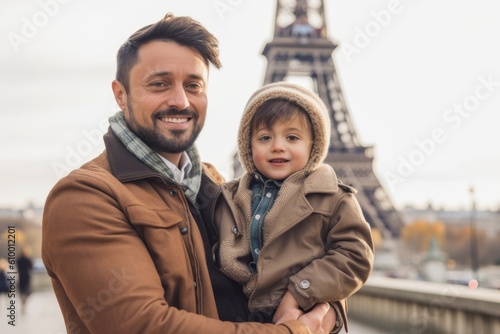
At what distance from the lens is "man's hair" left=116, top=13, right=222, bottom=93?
3270 millimetres

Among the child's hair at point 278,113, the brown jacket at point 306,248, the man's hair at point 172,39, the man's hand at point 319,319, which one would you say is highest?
the man's hair at point 172,39

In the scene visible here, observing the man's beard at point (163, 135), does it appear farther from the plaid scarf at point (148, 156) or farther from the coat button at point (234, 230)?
the coat button at point (234, 230)

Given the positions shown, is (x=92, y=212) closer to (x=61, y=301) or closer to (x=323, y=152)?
(x=61, y=301)

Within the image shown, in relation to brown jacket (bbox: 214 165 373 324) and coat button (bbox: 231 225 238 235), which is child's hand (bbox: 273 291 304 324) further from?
coat button (bbox: 231 225 238 235)

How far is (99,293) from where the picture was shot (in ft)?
9.22

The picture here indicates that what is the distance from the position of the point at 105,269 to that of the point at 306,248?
0.89 m

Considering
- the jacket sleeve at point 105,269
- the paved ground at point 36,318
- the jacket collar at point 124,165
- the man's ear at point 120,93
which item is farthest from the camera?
the paved ground at point 36,318

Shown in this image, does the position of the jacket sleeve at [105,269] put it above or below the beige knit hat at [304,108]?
below

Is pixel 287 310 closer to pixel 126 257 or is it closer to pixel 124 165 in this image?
pixel 126 257

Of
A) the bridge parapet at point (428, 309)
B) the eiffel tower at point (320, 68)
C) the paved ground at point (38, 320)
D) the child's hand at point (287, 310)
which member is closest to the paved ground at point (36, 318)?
the paved ground at point (38, 320)

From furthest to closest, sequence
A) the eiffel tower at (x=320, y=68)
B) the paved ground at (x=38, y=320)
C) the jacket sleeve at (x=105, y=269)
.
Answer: the eiffel tower at (x=320, y=68) < the paved ground at (x=38, y=320) < the jacket sleeve at (x=105, y=269)

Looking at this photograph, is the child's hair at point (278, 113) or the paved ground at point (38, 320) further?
the paved ground at point (38, 320)

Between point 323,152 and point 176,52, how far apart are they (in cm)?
81

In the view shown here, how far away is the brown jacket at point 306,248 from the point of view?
128 inches
